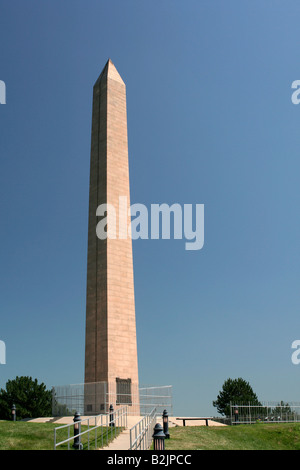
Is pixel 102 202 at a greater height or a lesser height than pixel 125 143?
lesser

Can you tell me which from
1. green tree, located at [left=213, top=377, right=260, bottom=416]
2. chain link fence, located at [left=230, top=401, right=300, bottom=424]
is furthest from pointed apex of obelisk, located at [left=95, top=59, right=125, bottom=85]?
green tree, located at [left=213, top=377, right=260, bottom=416]

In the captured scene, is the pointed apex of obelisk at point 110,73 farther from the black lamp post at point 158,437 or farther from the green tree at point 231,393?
the green tree at point 231,393

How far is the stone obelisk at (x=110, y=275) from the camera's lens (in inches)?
1264

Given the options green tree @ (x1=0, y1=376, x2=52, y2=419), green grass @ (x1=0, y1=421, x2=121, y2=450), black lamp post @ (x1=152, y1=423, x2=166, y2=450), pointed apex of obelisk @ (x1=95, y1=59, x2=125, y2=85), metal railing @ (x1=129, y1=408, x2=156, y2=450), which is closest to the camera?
black lamp post @ (x1=152, y1=423, x2=166, y2=450)

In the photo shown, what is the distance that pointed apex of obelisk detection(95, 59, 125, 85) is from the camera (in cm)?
4075

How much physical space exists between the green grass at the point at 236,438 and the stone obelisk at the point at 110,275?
6.69m

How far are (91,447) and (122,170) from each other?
24.5m

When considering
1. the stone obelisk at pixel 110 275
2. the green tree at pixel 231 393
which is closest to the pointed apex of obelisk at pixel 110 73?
the stone obelisk at pixel 110 275

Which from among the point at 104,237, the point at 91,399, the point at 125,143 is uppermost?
the point at 125,143

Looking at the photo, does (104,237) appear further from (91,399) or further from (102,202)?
(91,399)

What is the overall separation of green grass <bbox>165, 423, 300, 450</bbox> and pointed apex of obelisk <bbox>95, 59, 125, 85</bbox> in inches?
1098

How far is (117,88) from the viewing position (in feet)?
133

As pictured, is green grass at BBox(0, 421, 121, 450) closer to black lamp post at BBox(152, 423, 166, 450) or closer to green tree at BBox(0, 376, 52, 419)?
black lamp post at BBox(152, 423, 166, 450)
